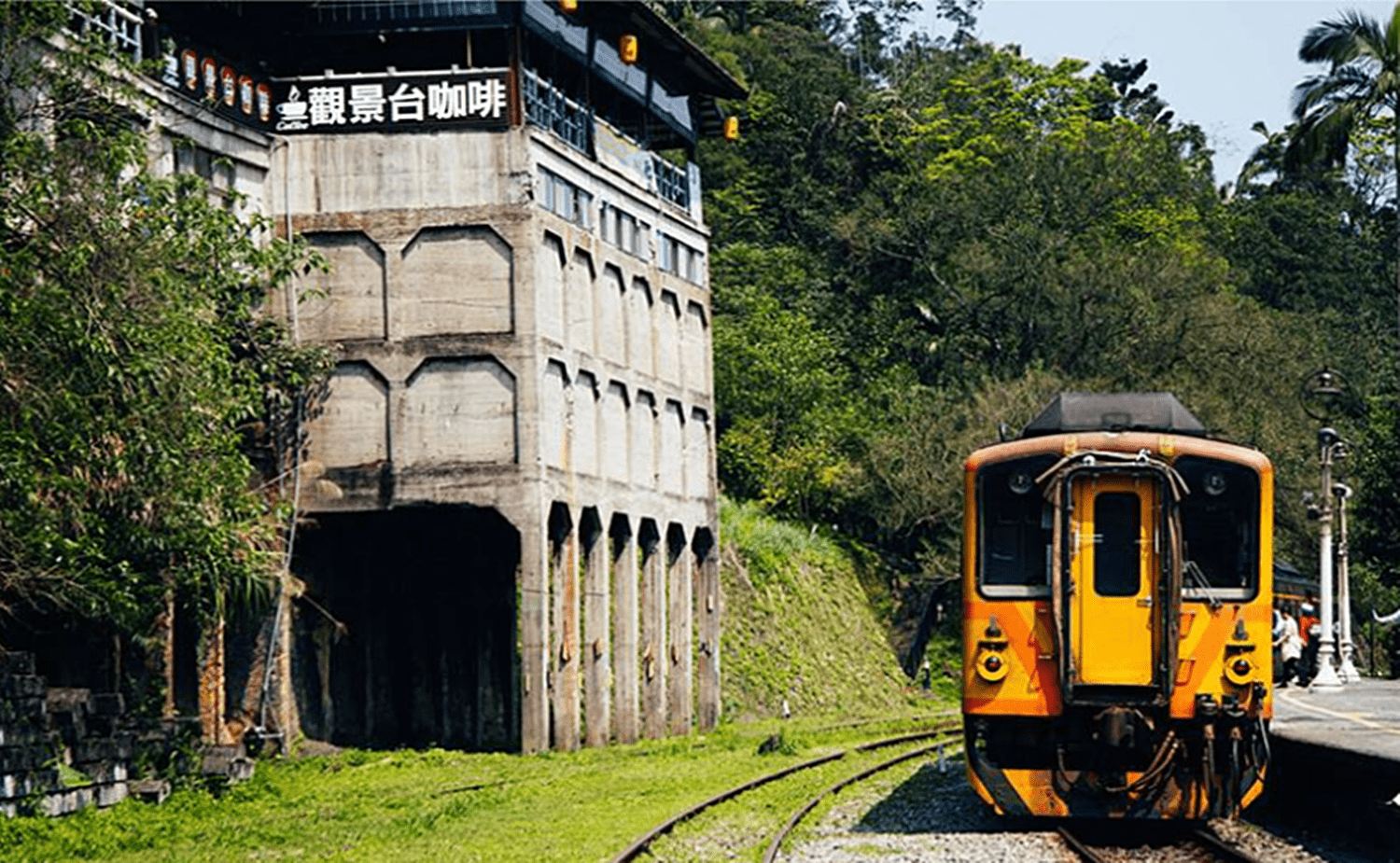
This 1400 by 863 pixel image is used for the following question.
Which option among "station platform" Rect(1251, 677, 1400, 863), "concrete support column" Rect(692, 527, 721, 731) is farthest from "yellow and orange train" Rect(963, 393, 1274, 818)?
"concrete support column" Rect(692, 527, 721, 731)

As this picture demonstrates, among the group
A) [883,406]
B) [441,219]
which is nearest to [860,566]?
[883,406]

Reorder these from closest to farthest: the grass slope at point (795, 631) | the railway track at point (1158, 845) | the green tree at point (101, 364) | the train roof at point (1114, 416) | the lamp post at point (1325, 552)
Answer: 1. the railway track at point (1158, 845)
2. the train roof at point (1114, 416)
3. the green tree at point (101, 364)
4. the lamp post at point (1325, 552)
5. the grass slope at point (795, 631)

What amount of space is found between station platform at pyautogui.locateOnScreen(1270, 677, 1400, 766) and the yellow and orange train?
1121mm

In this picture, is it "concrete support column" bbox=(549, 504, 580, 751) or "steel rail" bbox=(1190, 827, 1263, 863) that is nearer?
"steel rail" bbox=(1190, 827, 1263, 863)

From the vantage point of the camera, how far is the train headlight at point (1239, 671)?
1944 centimetres

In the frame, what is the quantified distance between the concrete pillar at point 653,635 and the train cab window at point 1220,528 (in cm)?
2105

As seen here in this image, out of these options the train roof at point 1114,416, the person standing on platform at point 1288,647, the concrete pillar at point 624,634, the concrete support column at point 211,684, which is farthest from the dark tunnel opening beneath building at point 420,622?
the train roof at point 1114,416

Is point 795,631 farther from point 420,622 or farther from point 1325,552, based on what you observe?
point 1325,552

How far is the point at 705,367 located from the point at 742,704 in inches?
275

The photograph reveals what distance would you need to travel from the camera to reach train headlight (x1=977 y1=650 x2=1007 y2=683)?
65.1 feet

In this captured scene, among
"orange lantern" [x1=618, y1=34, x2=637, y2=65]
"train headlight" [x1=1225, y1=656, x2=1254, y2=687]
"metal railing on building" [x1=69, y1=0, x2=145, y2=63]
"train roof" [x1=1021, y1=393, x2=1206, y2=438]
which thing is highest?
"orange lantern" [x1=618, y1=34, x2=637, y2=65]

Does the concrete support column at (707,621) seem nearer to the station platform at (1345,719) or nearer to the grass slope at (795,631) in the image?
the grass slope at (795,631)

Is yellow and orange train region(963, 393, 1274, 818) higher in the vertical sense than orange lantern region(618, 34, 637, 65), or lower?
lower

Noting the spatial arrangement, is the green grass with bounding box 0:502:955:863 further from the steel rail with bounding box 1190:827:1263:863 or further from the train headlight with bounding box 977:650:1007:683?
the steel rail with bounding box 1190:827:1263:863
